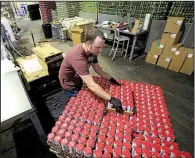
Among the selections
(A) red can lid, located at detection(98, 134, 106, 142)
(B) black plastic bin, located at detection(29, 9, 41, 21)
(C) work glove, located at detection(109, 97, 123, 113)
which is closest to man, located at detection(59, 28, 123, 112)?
(C) work glove, located at detection(109, 97, 123, 113)

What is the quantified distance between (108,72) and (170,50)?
6.42 ft

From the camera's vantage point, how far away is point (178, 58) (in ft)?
12.4

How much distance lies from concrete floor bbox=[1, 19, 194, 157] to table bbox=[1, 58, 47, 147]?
0.99m

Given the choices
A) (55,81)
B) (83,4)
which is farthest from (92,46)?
(83,4)

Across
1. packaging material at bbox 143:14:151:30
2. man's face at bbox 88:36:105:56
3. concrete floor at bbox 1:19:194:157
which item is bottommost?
concrete floor at bbox 1:19:194:157

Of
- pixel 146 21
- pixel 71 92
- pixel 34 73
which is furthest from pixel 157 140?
pixel 146 21

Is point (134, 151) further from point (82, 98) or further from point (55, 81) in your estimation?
point (55, 81)

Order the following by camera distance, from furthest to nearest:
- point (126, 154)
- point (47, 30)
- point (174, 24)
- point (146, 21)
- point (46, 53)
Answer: point (47, 30)
point (146, 21)
point (174, 24)
point (46, 53)
point (126, 154)

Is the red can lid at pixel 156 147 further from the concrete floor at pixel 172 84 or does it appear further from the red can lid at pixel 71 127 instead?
the concrete floor at pixel 172 84

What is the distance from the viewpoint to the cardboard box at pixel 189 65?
11.8ft

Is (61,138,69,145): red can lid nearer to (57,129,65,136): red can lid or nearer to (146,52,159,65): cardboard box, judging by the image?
(57,129,65,136): red can lid

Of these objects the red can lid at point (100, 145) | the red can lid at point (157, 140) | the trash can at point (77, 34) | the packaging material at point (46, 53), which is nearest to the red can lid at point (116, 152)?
the red can lid at point (100, 145)

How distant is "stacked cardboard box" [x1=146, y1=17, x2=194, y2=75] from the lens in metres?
3.62

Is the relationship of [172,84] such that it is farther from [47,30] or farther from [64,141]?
[47,30]
